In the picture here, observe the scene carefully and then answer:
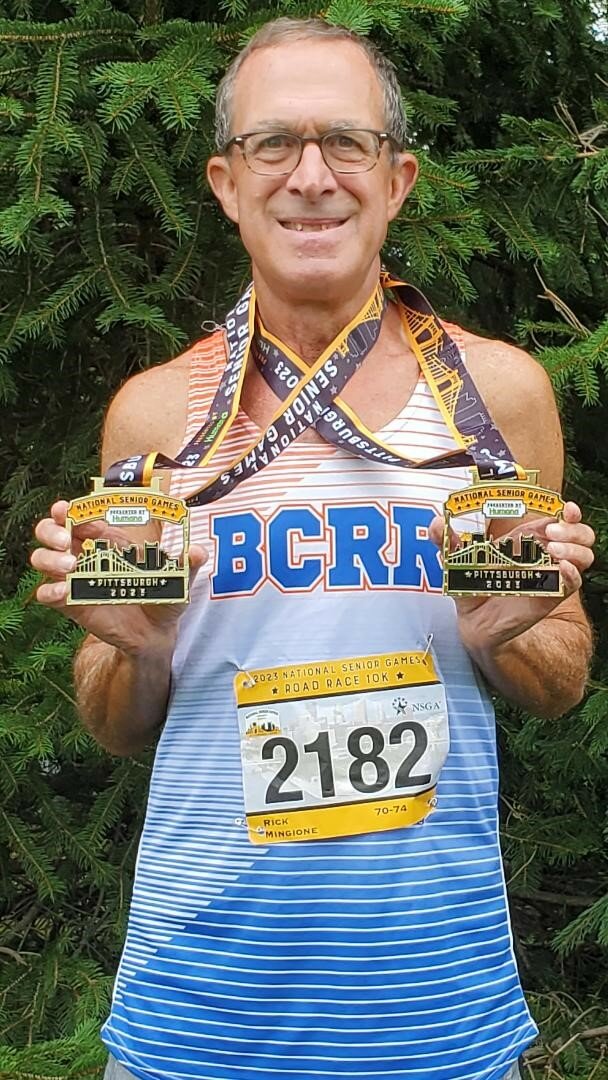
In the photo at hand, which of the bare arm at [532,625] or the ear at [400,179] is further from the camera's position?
the ear at [400,179]

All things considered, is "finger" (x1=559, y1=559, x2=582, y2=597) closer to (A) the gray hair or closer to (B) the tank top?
(B) the tank top

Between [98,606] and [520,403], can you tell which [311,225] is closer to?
[520,403]

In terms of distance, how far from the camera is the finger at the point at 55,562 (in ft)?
4.94

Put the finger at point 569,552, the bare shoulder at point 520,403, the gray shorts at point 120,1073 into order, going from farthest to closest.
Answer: the bare shoulder at point 520,403 < the gray shorts at point 120,1073 < the finger at point 569,552

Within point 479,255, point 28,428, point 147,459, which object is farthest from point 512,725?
point 147,459

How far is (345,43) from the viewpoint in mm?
1688

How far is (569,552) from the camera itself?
4.87 ft

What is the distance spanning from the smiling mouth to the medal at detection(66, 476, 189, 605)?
42 cm

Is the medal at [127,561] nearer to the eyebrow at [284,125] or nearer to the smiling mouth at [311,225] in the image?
the smiling mouth at [311,225]

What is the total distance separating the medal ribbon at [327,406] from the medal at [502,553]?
0.14ft

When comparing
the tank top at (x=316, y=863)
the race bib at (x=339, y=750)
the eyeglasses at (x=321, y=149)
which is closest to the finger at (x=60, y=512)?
the tank top at (x=316, y=863)

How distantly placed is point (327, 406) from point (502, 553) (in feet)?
1.08

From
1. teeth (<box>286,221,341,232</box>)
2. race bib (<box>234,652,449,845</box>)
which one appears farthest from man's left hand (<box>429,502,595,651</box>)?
teeth (<box>286,221,341,232</box>)

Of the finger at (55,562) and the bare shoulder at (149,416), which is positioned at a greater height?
the bare shoulder at (149,416)
